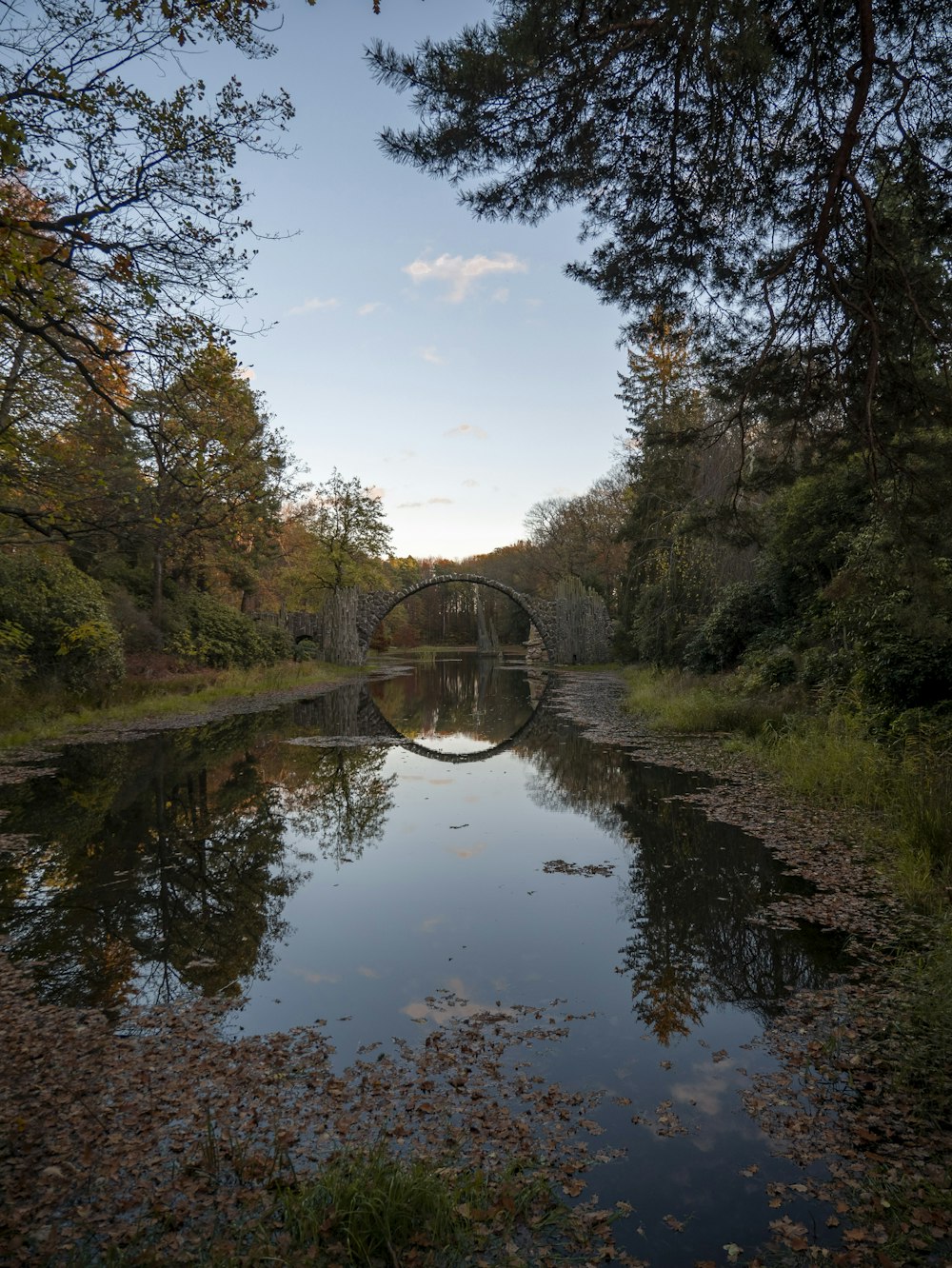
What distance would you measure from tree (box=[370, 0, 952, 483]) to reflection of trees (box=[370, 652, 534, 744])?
10428 mm

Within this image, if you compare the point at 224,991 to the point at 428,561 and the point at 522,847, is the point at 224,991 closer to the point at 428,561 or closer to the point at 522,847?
the point at 522,847

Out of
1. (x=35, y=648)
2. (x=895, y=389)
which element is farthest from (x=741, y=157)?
(x=35, y=648)

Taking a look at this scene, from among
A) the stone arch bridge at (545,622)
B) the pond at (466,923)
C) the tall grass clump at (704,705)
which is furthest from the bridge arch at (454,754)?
the stone arch bridge at (545,622)

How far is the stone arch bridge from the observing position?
31.6m

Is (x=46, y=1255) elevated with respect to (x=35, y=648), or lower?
lower

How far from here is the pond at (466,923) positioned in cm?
331

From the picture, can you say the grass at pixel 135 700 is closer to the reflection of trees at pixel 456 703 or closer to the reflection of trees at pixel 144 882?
the reflection of trees at pixel 144 882

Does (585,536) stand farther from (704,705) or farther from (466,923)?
(466,923)

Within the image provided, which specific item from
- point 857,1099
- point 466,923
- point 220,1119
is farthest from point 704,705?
point 220,1119

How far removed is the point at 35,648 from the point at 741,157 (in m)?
13.8

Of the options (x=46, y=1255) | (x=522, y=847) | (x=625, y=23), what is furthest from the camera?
(x=522, y=847)

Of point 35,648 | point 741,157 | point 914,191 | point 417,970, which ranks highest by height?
point 741,157

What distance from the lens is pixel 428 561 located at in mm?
86062

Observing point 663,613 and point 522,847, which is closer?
point 522,847
